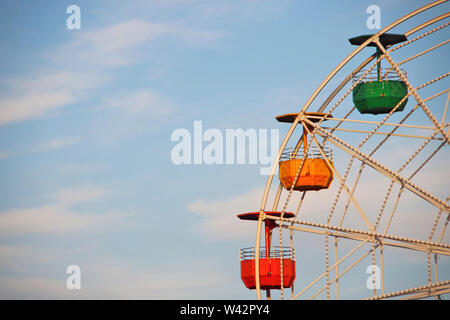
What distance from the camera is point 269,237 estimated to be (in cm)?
9181

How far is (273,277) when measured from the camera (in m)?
90.4

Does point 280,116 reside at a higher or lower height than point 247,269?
higher

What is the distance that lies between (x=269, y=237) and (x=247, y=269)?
270cm
